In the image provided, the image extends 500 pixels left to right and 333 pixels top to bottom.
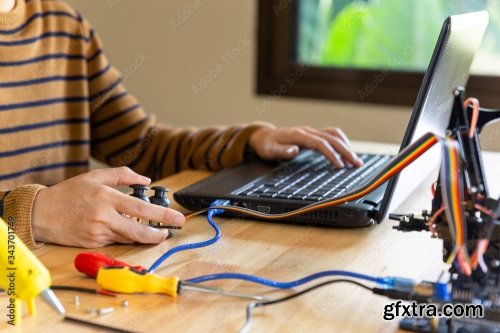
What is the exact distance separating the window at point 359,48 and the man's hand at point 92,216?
1.59 m

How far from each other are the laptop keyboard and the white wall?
3.59 ft

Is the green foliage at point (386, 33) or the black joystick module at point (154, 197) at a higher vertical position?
the green foliage at point (386, 33)

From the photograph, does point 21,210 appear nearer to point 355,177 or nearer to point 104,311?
point 104,311

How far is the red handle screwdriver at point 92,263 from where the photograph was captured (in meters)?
0.91

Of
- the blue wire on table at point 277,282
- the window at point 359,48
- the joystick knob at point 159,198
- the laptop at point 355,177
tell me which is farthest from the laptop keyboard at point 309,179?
the window at point 359,48

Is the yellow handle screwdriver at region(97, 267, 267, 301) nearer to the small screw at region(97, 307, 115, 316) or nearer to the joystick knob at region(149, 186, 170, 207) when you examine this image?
the small screw at region(97, 307, 115, 316)

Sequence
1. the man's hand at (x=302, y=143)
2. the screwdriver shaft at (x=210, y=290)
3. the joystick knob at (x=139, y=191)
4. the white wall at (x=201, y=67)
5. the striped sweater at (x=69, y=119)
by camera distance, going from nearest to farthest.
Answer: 1. the screwdriver shaft at (x=210, y=290)
2. the joystick knob at (x=139, y=191)
3. the man's hand at (x=302, y=143)
4. the striped sweater at (x=69, y=119)
5. the white wall at (x=201, y=67)

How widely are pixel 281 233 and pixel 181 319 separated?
1.06 ft

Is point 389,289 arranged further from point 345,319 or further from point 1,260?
point 1,260

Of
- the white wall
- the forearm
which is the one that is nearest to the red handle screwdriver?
the forearm

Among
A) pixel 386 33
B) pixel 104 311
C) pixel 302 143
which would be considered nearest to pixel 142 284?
pixel 104 311

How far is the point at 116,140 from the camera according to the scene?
1714 mm

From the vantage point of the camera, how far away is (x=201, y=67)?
2.73m

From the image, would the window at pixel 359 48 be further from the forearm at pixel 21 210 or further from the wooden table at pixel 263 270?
the forearm at pixel 21 210
